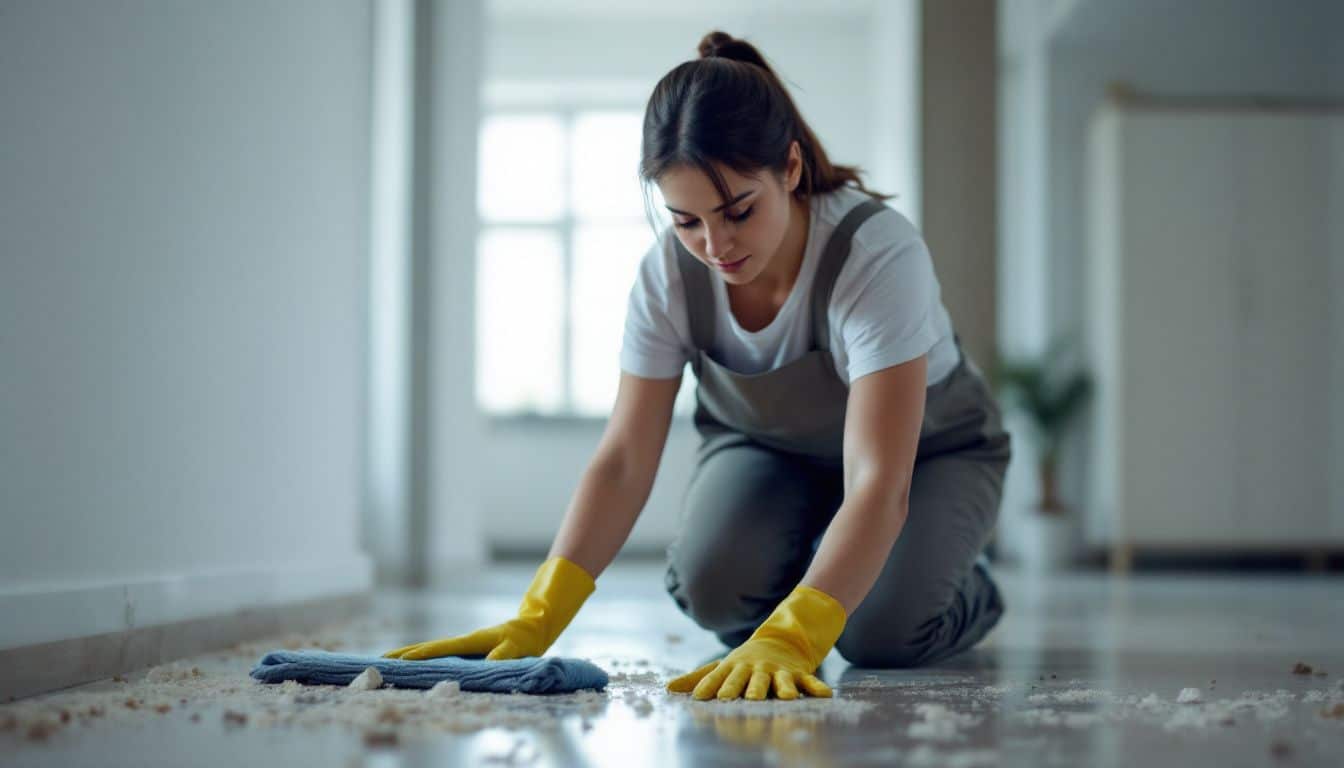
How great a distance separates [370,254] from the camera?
12.3 ft

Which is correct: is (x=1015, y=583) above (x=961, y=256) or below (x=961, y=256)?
below

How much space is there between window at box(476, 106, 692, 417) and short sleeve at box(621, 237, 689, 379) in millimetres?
4553

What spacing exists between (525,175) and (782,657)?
5.22m

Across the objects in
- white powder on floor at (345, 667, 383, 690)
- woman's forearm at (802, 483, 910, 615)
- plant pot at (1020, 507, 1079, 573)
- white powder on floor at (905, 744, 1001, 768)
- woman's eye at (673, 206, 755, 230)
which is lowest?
plant pot at (1020, 507, 1079, 573)

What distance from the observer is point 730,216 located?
4.63ft

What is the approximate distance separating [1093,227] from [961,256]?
198 centimetres

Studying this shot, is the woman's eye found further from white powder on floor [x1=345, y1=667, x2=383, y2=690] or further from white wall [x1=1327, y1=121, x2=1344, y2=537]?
white wall [x1=1327, y1=121, x2=1344, y2=537]

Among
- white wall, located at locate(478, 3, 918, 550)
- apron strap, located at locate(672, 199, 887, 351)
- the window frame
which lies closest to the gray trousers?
apron strap, located at locate(672, 199, 887, 351)

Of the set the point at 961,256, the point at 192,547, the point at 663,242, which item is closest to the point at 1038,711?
the point at 663,242

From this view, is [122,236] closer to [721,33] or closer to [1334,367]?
[721,33]

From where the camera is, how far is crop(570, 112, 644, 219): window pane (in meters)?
6.29

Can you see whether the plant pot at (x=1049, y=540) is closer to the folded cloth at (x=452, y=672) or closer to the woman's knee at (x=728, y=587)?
the woman's knee at (x=728, y=587)

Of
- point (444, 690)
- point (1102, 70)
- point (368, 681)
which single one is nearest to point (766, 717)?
point (444, 690)

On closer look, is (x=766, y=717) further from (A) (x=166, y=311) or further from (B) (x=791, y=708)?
(A) (x=166, y=311)
